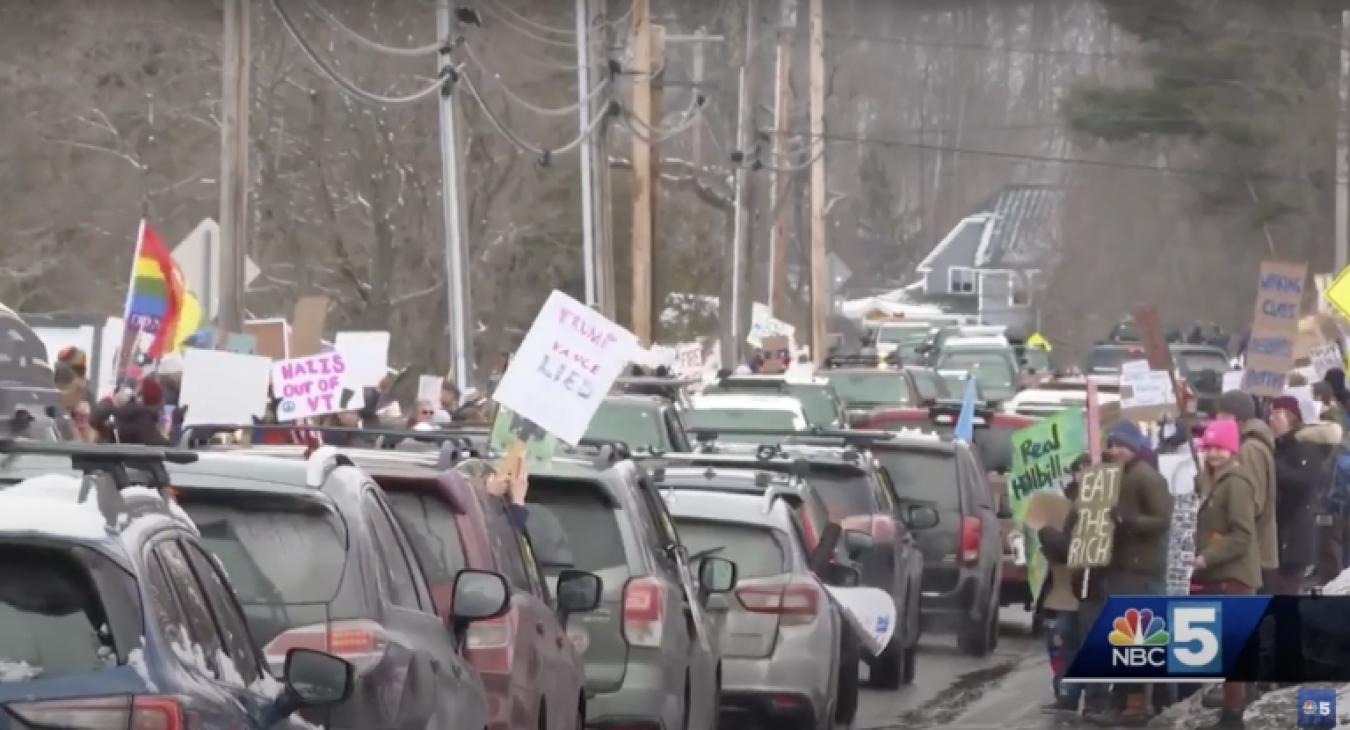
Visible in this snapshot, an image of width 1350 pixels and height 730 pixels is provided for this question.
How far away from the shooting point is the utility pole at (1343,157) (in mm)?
61812

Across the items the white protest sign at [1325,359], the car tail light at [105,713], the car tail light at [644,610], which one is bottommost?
the car tail light at [644,610]

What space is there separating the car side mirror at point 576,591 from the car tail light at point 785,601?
3.38 meters

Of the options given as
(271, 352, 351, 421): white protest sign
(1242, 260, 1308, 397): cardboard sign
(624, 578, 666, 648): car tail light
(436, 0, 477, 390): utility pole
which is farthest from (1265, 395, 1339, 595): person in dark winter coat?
(436, 0, 477, 390): utility pole

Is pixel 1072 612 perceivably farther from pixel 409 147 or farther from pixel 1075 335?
pixel 1075 335

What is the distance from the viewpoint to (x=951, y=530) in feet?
69.5

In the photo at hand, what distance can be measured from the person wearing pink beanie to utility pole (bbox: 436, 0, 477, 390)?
52.5ft

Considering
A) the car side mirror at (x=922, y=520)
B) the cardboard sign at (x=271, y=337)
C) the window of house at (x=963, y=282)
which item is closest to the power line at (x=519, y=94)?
the cardboard sign at (x=271, y=337)

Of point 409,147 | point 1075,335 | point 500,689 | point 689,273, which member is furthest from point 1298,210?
point 500,689

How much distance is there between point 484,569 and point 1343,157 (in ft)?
189

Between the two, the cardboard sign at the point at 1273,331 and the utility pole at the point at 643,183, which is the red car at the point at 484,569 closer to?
the cardboard sign at the point at 1273,331

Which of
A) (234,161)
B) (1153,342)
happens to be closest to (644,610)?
(1153,342)

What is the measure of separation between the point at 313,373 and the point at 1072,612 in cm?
513

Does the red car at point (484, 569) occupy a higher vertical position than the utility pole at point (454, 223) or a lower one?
lower

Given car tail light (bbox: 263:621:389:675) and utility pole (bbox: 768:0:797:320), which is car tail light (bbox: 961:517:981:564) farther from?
utility pole (bbox: 768:0:797:320)
